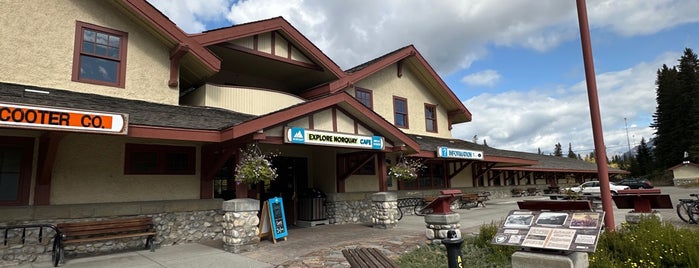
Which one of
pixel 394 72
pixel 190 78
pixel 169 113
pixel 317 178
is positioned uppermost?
pixel 394 72

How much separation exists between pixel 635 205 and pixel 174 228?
1119 centimetres

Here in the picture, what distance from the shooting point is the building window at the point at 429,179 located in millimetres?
18453

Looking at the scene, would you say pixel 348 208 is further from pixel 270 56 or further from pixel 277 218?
pixel 270 56

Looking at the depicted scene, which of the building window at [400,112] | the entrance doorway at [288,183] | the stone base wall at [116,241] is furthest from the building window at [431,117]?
the stone base wall at [116,241]

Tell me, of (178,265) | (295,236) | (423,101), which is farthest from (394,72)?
(178,265)

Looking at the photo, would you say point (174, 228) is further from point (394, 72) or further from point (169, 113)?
point (394, 72)

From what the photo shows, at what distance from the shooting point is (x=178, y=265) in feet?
25.5

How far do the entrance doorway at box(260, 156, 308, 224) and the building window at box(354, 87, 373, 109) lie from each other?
4.21 m

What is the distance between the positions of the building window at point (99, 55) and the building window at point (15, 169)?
2.10m

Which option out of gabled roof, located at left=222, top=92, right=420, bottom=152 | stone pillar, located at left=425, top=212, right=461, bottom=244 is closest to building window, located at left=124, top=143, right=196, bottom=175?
gabled roof, located at left=222, top=92, right=420, bottom=152

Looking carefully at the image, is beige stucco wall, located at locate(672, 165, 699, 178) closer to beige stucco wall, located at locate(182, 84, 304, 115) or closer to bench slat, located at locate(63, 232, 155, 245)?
beige stucco wall, located at locate(182, 84, 304, 115)

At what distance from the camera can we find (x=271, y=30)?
13945mm

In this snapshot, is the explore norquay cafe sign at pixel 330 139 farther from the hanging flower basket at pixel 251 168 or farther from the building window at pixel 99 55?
the building window at pixel 99 55

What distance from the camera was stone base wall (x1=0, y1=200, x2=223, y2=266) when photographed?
8.25m
